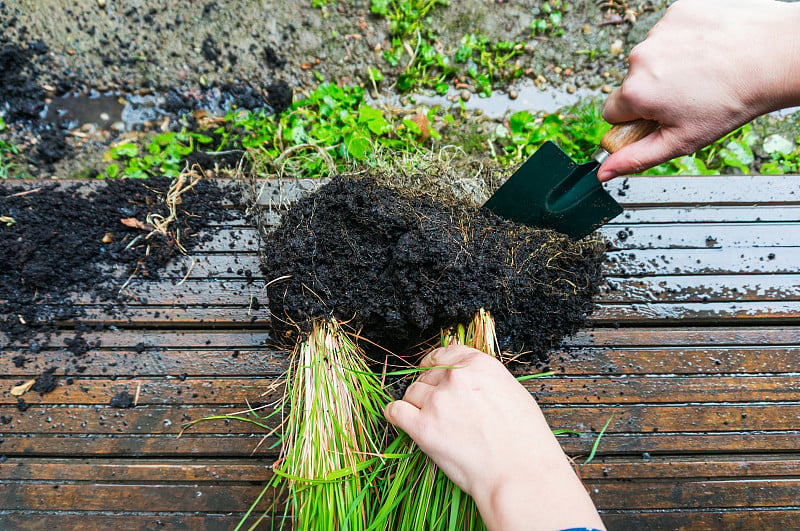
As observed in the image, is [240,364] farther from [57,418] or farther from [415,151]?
[415,151]

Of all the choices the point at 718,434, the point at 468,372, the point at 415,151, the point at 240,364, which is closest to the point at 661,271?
the point at 718,434

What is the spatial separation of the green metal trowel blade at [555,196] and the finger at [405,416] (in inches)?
26.4

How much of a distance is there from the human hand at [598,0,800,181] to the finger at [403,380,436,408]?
0.83 metres

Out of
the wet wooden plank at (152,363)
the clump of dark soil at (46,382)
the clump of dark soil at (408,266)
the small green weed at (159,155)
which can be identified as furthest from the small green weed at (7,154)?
the clump of dark soil at (408,266)

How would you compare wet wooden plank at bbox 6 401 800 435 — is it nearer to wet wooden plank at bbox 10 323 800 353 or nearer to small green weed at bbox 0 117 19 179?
wet wooden plank at bbox 10 323 800 353

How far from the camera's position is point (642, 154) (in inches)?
47.7

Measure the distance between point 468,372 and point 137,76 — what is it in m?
Answer: 1.92

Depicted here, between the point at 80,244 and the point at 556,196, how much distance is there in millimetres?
1622

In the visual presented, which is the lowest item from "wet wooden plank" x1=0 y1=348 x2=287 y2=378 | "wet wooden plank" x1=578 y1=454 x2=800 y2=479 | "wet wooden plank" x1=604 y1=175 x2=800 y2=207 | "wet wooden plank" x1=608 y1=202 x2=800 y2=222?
"wet wooden plank" x1=578 y1=454 x2=800 y2=479

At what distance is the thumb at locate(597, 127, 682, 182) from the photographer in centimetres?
120

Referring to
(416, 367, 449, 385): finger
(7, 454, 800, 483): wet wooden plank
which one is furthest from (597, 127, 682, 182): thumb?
(7, 454, 800, 483): wet wooden plank

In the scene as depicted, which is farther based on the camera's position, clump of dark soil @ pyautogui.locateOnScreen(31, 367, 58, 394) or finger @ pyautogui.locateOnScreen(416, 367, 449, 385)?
clump of dark soil @ pyautogui.locateOnScreen(31, 367, 58, 394)

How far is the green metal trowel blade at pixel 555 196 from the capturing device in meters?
1.36

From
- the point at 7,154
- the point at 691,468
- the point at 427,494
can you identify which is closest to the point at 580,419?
the point at 691,468
